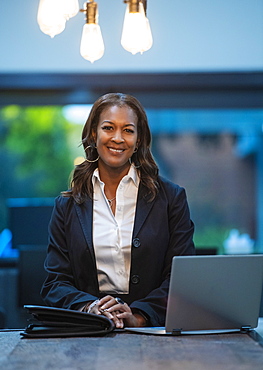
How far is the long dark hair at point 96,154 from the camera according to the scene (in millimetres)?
2568

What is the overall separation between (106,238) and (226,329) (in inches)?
25.4

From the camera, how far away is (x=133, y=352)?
1.81m

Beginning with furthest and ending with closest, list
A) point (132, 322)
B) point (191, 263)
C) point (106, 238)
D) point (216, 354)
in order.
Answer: point (106, 238) < point (132, 322) < point (191, 263) < point (216, 354)

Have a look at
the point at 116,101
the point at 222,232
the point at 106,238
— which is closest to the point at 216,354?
the point at 106,238

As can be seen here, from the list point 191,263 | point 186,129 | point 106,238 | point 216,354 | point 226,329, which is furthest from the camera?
point 186,129

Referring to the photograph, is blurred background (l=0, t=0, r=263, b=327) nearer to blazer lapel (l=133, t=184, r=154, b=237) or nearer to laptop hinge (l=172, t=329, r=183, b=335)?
blazer lapel (l=133, t=184, r=154, b=237)

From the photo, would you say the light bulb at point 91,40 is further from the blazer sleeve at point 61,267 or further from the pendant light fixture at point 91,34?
the blazer sleeve at point 61,267

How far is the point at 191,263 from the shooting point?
1925 millimetres

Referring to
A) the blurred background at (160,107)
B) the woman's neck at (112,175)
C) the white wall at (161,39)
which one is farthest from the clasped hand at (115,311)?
the white wall at (161,39)

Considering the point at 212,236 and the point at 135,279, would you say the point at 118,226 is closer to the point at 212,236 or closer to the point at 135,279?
the point at 135,279

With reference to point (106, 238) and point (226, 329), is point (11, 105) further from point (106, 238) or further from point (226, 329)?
point (226, 329)

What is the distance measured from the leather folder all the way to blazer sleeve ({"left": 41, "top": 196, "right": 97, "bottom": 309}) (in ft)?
0.73

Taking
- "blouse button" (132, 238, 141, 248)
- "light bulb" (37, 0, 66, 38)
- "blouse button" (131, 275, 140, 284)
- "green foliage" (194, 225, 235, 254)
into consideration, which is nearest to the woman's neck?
"blouse button" (132, 238, 141, 248)

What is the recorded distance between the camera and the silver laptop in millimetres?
1938
